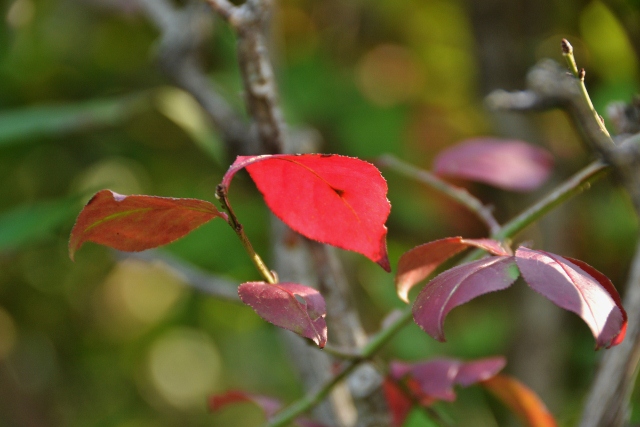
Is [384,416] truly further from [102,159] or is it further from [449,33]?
[449,33]

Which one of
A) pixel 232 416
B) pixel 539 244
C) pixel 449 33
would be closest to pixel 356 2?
pixel 449 33

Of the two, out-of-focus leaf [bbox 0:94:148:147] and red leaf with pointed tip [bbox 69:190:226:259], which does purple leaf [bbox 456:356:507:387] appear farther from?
out-of-focus leaf [bbox 0:94:148:147]

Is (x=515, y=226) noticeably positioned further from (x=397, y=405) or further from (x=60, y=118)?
(x=60, y=118)

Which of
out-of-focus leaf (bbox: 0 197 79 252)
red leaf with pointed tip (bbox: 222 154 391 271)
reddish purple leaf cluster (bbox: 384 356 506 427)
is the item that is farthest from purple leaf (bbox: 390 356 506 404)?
out-of-focus leaf (bbox: 0 197 79 252)

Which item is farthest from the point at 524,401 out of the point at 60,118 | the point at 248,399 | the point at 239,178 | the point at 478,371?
the point at 60,118

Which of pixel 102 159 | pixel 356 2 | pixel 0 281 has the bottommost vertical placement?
pixel 0 281
